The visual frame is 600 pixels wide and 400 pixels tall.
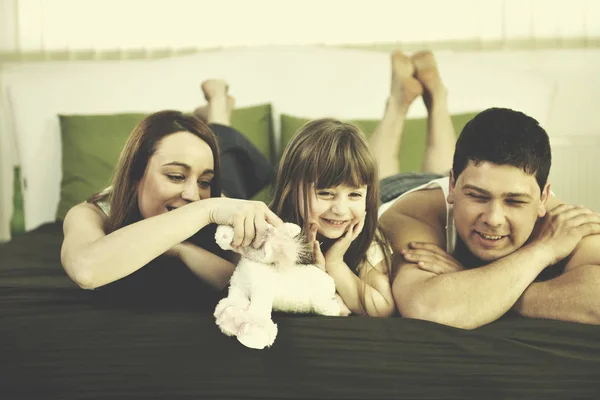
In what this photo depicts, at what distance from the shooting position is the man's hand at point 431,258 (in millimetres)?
1440

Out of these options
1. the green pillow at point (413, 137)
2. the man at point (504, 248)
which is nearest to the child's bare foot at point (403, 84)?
the green pillow at point (413, 137)

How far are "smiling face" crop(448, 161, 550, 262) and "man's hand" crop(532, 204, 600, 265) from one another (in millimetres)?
38

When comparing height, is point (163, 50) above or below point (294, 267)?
above

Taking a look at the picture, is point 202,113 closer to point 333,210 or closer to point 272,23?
point 272,23

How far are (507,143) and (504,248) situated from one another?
9.1 inches

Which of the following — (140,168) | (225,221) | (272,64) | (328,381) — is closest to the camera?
(328,381)

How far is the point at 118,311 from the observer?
130 centimetres

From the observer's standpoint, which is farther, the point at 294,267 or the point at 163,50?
the point at 163,50

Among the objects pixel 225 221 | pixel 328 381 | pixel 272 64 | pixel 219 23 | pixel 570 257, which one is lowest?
pixel 328 381

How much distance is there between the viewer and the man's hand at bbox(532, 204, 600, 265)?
145cm

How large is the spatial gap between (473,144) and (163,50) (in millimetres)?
1945

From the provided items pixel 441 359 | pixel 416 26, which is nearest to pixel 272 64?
pixel 416 26

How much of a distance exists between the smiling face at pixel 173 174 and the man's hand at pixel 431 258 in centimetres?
48

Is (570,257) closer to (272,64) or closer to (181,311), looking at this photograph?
(181,311)
